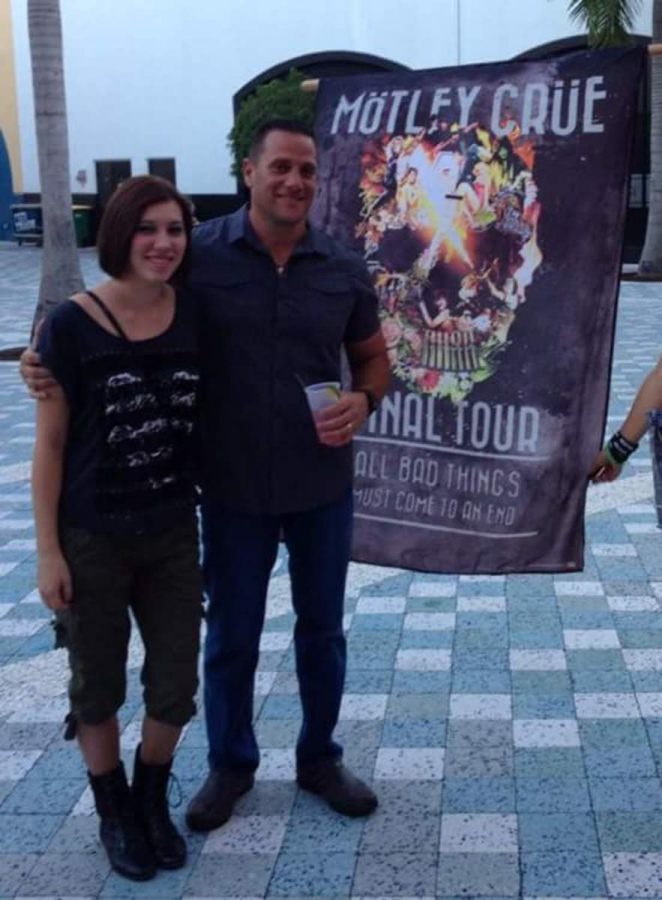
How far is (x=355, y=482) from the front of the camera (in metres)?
3.80

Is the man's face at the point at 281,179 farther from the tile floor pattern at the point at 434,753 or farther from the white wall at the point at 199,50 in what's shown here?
the white wall at the point at 199,50

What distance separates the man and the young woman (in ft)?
0.36

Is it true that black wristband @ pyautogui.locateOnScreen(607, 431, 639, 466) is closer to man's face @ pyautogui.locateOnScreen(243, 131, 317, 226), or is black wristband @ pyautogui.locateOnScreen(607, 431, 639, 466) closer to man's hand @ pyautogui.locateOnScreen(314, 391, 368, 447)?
man's hand @ pyautogui.locateOnScreen(314, 391, 368, 447)

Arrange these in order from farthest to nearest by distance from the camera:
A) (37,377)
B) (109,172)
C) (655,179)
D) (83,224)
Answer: (109,172) < (83,224) < (655,179) < (37,377)

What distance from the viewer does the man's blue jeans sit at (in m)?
3.33

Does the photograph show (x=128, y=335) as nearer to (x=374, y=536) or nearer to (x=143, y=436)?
(x=143, y=436)

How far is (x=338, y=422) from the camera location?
3.14 m

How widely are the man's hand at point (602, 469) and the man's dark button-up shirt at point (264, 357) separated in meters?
0.70

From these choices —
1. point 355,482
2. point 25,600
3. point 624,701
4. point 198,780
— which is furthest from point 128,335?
point 25,600

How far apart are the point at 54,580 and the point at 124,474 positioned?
0.95ft

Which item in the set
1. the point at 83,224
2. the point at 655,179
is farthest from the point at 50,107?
the point at 83,224

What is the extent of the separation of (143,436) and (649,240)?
17.2 m

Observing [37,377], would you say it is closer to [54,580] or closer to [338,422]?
[54,580]

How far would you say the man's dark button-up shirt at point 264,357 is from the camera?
320 centimetres
